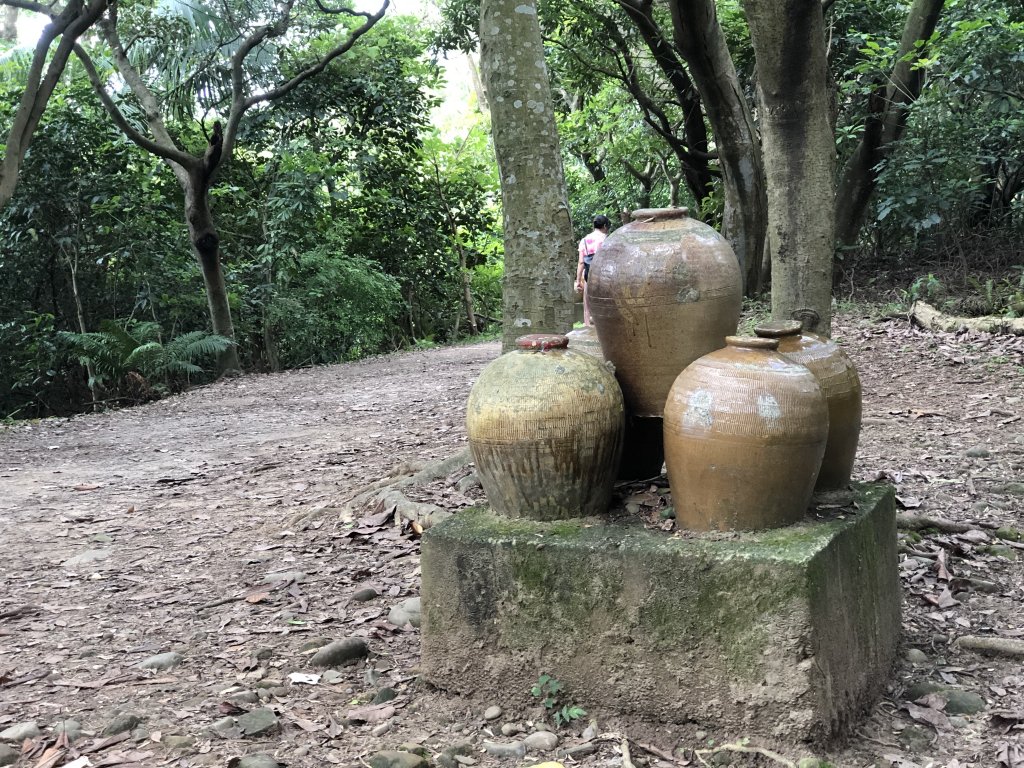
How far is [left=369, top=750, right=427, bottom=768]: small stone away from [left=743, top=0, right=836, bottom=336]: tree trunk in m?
2.66

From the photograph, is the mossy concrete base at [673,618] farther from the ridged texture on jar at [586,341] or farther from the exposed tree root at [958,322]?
the exposed tree root at [958,322]

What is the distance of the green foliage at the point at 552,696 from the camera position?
9.05 feet

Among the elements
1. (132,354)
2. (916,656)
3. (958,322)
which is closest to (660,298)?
(916,656)

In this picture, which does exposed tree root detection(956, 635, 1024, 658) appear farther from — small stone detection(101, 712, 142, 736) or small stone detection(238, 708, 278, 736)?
small stone detection(101, 712, 142, 736)

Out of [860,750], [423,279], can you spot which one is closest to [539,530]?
[860,750]

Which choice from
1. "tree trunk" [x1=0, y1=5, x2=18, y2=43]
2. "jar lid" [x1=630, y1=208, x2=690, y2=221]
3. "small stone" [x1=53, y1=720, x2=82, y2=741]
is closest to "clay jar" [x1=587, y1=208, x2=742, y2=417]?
"jar lid" [x1=630, y1=208, x2=690, y2=221]

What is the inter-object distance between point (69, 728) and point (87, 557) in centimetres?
205

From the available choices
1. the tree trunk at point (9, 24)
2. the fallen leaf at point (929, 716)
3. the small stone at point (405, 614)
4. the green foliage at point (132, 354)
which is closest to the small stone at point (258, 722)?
the small stone at point (405, 614)

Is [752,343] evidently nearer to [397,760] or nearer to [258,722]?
[397,760]

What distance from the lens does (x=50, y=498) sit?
591 cm

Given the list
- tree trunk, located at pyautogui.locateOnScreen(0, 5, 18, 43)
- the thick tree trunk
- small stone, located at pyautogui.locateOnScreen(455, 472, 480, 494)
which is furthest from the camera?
tree trunk, located at pyautogui.locateOnScreen(0, 5, 18, 43)

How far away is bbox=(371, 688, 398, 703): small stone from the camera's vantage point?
2.94m

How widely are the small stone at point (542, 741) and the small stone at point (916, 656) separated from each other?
1.35 m

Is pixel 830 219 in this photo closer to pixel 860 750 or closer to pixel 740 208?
pixel 860 750
